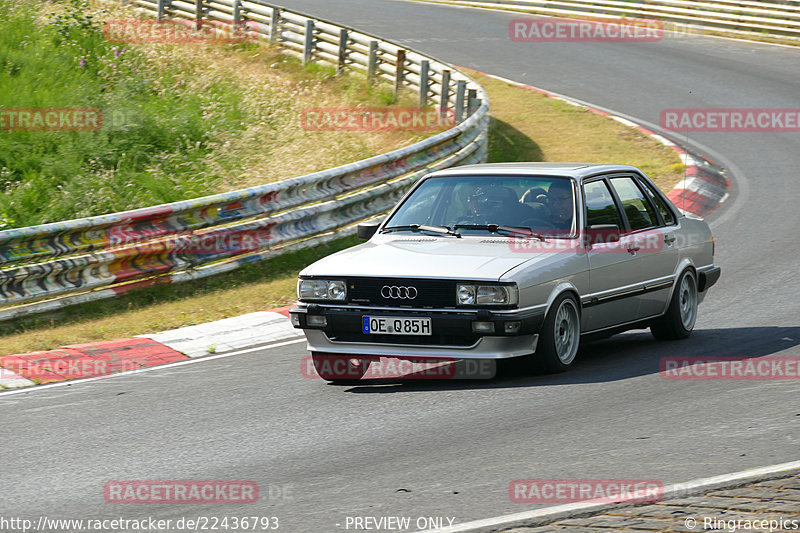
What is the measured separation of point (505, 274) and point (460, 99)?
Answer: 11979 millimetres

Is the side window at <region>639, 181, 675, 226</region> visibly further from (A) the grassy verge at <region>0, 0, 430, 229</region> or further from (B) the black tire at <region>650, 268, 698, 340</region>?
(A) the grassy verge at <region>0, 0, 430, 229</region>

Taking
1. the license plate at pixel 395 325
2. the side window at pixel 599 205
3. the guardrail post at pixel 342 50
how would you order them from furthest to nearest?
the guardrail post at pixel 342 50 → the side window at pixel 599 205 → the license plate at pixel 395 325

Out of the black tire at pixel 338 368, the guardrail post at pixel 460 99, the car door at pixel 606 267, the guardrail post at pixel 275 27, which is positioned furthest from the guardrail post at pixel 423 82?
the black tire at pixel 338 368

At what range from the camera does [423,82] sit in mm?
20234

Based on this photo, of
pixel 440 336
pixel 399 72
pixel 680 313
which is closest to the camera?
pixel 440 336

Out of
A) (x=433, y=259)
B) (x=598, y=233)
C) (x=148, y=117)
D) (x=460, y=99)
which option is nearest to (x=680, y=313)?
(x=598, y=233)

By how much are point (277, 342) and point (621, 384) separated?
132 inches

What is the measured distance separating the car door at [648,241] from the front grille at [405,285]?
2.12 meters

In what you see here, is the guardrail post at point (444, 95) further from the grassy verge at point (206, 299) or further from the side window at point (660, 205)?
the side window at point (660, 205)

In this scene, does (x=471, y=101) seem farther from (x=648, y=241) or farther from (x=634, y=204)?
(x=648, y=241)

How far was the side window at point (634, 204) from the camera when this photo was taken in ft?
29.4

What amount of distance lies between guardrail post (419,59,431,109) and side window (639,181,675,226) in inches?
439

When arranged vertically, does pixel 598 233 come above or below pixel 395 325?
above

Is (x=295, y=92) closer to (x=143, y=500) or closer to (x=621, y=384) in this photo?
(x=621, y=384)
